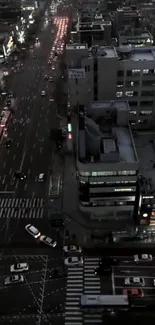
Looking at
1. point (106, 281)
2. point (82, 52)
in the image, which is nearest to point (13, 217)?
point (106, 281)

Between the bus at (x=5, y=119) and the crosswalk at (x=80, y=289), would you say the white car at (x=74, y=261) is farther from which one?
the bus at (x=5, y=119)

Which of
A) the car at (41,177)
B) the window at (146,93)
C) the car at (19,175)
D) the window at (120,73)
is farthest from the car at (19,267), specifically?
the window at (146,93)

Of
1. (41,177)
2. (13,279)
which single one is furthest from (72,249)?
(41,177)

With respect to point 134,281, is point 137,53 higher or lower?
higher

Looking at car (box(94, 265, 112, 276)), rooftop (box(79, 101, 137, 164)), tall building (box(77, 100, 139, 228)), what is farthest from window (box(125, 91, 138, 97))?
car (box(94, 265, 112, 276))

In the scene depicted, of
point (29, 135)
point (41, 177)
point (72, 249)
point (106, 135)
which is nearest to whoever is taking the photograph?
point (72, 249)

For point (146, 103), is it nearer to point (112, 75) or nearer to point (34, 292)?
point (112, 75)
